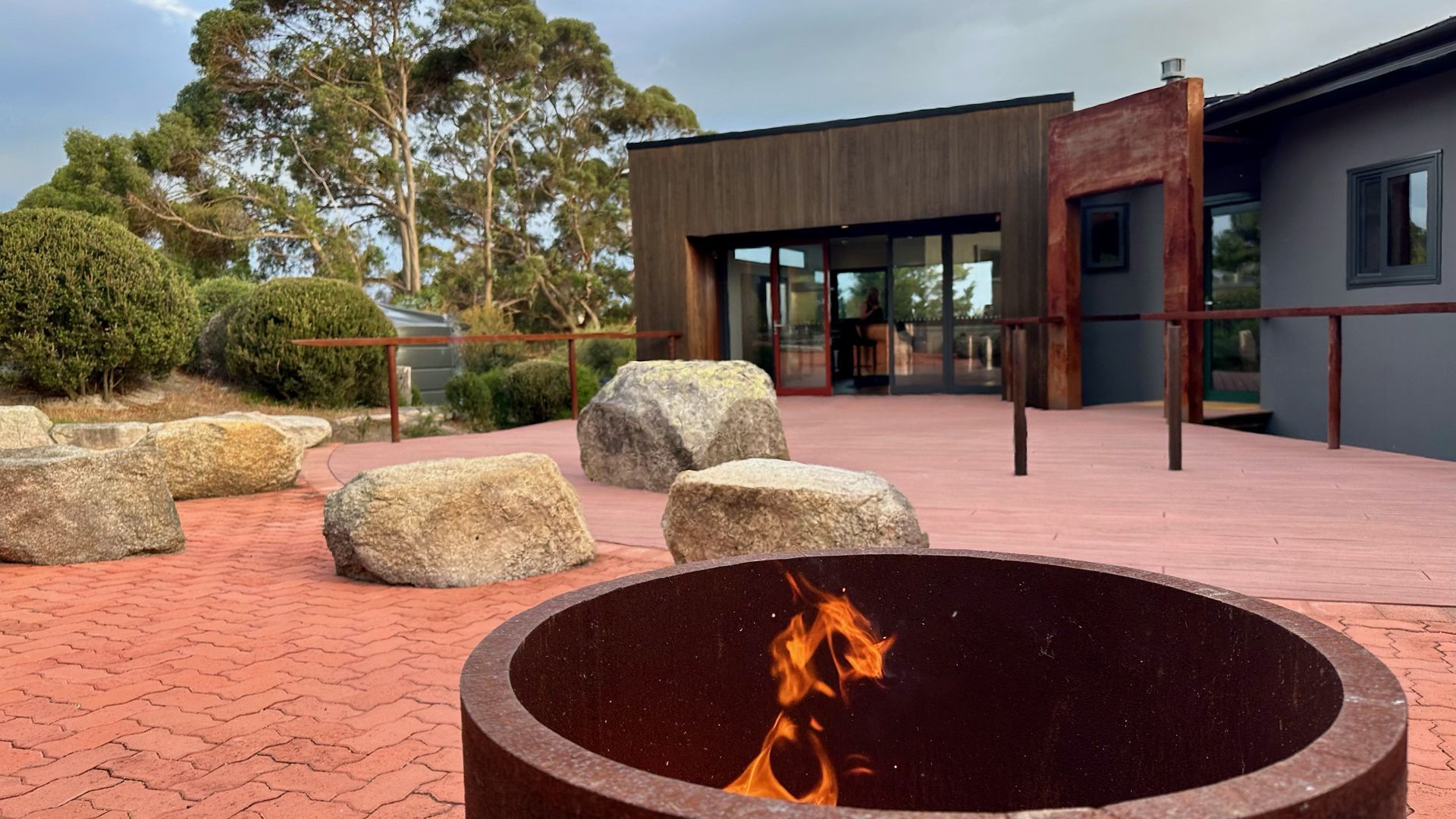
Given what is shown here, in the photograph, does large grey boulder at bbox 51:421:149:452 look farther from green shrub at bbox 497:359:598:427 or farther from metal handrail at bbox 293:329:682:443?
green shrub at bbox 497:359:598:427

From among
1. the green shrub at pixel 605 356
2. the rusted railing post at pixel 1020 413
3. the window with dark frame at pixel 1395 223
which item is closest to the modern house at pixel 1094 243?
the window with dark frame at pixel 1395 223

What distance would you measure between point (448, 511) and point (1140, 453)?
4676 mm

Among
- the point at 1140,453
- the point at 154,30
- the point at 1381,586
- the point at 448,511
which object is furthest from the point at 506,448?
the point at 154,30

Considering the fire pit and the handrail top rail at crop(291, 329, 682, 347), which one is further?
the handrail top rail at crop(291, 329, 682, 347)

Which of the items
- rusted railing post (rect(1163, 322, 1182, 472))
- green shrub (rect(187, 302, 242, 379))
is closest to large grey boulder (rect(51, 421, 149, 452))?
green shrub (rect(187, 302, 242, 379))

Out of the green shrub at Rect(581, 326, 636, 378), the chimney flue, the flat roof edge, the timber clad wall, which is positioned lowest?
the green shrub at Rect(581, 326, 636, 378)

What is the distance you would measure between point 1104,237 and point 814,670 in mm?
10724

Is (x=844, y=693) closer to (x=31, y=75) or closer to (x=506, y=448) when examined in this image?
(x=506, y=448)

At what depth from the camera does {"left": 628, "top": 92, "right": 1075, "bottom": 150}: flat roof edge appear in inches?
426

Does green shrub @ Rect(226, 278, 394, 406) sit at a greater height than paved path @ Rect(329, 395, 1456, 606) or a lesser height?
greater

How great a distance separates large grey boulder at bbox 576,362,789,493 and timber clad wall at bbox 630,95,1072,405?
538 cm

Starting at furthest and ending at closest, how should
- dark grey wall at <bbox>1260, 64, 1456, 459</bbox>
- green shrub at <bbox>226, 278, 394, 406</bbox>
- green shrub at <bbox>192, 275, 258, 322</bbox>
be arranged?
green shrub at <bbox>192, 275, 258, 322</bbox>
green shrub at <bbox>226, 278, 394, 406</bbox>
dark grey wall at <bbox>1260, 64, 1456, 459</bbox>

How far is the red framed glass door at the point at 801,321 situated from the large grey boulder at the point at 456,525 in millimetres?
9332

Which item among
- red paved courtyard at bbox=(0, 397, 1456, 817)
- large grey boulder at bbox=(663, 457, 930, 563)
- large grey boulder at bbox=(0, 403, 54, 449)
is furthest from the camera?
large grey boulder at bbox=(0, 403, 54, 449)
